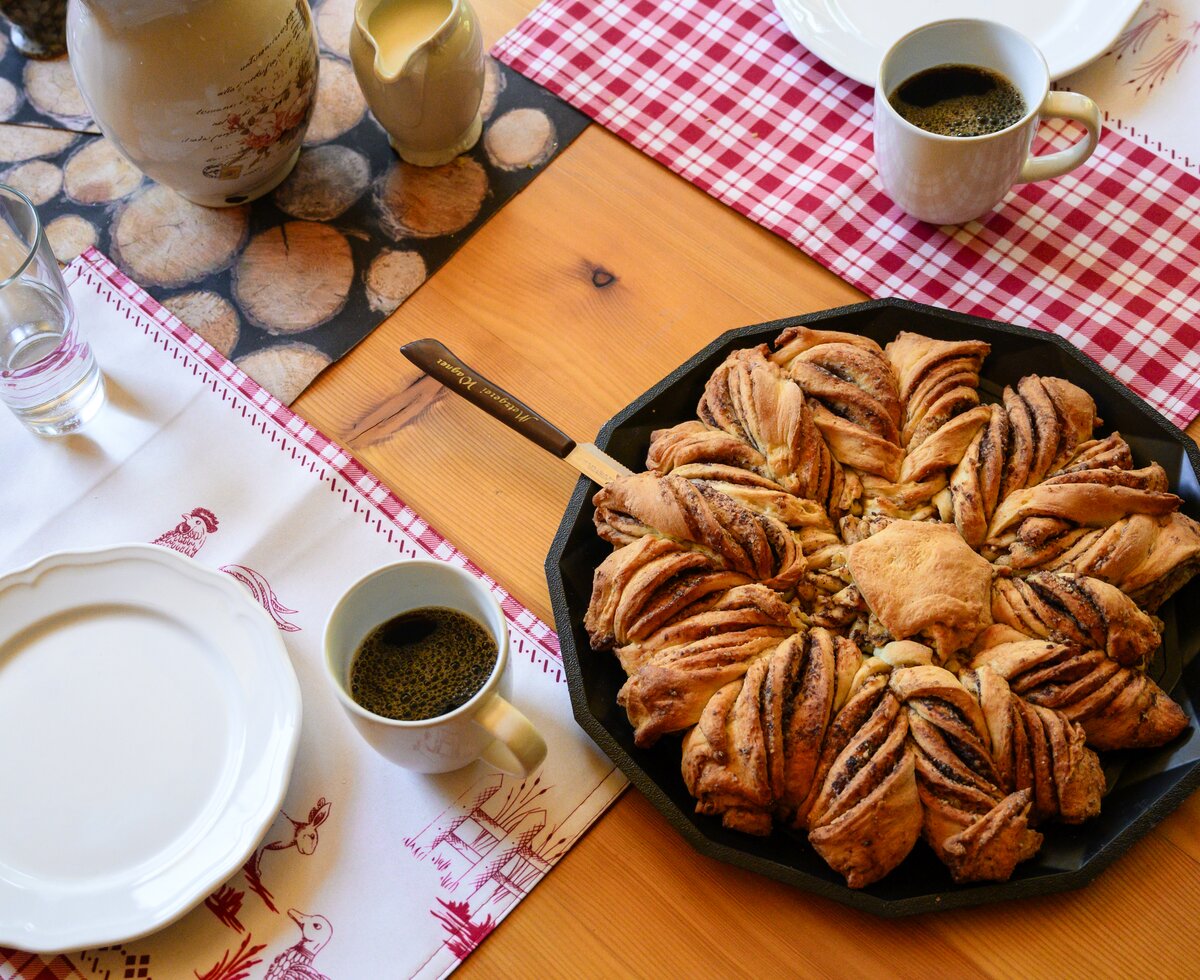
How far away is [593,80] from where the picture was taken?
1.45 m

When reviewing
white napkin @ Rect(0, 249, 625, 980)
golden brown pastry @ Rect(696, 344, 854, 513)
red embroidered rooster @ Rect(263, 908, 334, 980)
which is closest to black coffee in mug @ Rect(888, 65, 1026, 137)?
golden brown pastry @ Rect(696, 344, 854, 513)

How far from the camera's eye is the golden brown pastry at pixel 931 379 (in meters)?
1.04

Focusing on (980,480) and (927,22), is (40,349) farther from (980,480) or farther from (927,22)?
(927,22)

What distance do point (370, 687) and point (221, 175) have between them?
2.15 feet

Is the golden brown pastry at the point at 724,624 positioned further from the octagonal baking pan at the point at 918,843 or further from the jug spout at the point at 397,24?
the jug spout at the point at 397,24

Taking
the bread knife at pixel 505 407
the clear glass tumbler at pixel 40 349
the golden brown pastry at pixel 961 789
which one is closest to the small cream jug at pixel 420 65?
the bread knife at pixel 505 407

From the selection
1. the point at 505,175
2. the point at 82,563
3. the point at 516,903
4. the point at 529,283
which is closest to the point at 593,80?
the point at 505,175

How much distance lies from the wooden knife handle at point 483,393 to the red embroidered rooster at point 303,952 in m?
0.47

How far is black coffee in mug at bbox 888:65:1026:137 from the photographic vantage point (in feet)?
4.00

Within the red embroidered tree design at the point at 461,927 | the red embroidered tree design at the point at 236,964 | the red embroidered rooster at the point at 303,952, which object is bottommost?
the red embroidered tree design at the point at 236,964

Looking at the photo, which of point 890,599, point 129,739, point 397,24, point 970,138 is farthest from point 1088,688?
point 397,24

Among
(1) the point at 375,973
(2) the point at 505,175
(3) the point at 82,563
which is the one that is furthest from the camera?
(2) the point at 505,175

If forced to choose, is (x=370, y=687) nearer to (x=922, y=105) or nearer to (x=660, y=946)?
(x=660, y=946)

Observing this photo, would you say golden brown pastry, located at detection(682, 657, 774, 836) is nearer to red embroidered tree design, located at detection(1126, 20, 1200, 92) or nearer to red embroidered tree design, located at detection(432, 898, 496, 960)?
red embroidered tree design, located at detection(432, 898, 496, 960)
